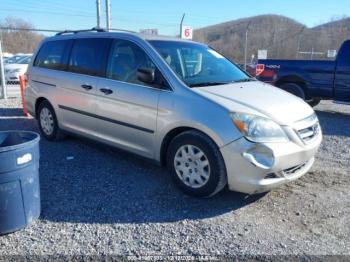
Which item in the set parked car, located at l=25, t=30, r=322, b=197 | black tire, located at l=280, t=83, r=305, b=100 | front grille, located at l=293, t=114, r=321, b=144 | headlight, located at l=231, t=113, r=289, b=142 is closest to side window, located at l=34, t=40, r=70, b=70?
parked car, located at l=25, t=30, r=322, b=197

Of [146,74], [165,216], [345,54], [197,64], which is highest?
[345,54]

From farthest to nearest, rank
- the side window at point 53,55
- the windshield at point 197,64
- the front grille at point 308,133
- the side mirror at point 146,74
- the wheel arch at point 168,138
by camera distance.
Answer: the side window at point 53,55 → the windshield at point 197,64 → the side mirror at point 146,74 → the wheel arch at point 168,138 → the front grille at point 308,133

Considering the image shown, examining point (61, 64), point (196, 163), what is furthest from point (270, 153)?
point (61, 64)

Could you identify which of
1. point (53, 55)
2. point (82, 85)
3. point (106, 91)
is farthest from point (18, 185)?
point (53, 55)

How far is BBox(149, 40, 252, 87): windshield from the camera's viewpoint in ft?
13.7

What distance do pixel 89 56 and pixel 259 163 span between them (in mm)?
3034

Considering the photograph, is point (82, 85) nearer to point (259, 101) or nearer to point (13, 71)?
point (259, 101)

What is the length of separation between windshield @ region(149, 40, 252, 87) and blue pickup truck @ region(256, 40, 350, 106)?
16.7 feet

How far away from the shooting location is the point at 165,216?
3547 mm

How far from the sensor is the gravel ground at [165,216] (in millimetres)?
3033

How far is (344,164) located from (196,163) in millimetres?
2787

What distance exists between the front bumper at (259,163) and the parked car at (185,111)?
0.01 metres

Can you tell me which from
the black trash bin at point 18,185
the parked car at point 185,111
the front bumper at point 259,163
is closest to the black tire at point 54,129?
the parked car at point 185,111

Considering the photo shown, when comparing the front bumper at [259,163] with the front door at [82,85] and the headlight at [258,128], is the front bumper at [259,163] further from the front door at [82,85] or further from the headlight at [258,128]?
the front door at [82,85]
